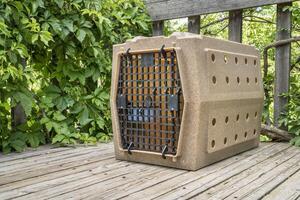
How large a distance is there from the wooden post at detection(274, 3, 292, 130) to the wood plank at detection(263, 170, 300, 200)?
1.06m

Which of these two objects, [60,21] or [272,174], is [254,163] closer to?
[272,174]

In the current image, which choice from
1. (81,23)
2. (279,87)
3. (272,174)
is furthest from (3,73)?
(279,87)

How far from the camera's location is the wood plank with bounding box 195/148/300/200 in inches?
52.1

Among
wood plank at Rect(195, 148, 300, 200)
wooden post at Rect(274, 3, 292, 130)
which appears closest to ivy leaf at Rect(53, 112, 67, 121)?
wood plank at Rect(195, 148, 300, 200)

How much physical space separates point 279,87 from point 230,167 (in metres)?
0.98

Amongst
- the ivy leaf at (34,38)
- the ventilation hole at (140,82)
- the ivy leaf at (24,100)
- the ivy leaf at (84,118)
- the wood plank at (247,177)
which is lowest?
the wood plank at (247,177)

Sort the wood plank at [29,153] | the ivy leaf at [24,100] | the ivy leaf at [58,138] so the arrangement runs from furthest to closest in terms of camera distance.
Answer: the ivy leaf at [58,138], the ivy leaf at [24,100], the wood plank at [29,153]

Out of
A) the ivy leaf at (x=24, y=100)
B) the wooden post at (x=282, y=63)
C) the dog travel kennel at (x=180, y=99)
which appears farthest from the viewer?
the wooden post at (x=282, y=63)

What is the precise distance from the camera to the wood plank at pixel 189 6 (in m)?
2.55

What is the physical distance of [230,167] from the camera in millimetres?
1752

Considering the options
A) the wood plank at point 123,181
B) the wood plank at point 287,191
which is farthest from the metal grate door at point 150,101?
the wood plank at point 287,191

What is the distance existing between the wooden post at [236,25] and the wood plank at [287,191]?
1379 millimetres

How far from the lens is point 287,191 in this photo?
1342 millimetres

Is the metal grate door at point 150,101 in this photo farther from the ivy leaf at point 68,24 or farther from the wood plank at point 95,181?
the ivy leaf at point 68,24
